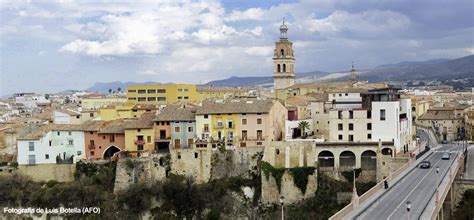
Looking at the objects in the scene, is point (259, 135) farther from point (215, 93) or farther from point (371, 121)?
point (215, 93)

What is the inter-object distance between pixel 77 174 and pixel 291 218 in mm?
23209

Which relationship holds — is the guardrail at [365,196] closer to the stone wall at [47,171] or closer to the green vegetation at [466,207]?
the green vegetation at [466,207]

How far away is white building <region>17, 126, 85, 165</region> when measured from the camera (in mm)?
63250

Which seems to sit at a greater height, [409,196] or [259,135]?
[259,135]

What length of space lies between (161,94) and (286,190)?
45.1 metres

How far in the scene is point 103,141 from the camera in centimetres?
6481

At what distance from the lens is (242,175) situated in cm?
5922

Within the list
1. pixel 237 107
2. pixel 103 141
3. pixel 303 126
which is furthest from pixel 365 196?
pixel 103 141

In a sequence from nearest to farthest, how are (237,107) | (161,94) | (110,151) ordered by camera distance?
1. (237,107)
2. (110,151)
3. (161,94)

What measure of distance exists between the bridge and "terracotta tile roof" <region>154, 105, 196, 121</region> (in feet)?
75.8

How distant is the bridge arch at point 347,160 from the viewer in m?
57.9

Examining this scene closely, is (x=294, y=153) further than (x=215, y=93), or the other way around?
(x=215, y=93)

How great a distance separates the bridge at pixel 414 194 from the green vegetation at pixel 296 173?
850cm

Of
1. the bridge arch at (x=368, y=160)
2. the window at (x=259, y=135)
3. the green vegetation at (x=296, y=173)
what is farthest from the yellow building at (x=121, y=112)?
the bridge arch at (x=368, y=160)
